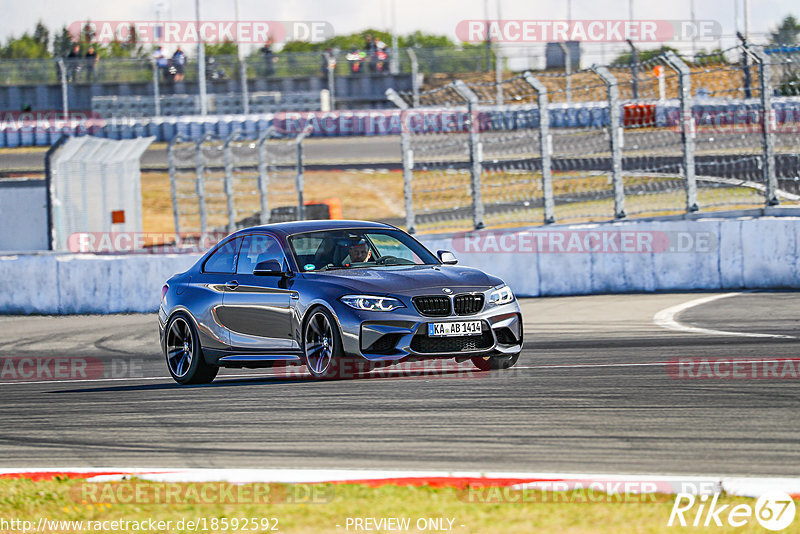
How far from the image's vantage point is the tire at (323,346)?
9.30 metres

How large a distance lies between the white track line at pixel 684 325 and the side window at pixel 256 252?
14.3 feet

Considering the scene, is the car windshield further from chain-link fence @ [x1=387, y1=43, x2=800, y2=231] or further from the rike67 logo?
chain-link fence @ [x1=387, y1=43, x2=800, y2=231]

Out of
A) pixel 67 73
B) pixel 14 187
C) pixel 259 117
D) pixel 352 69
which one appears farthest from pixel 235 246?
pixel 352 69

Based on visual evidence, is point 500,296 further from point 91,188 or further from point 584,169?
point 91,188

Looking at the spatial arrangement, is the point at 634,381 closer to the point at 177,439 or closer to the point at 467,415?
the point at 467,415

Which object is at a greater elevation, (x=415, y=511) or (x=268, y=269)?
(x=268, y=269)

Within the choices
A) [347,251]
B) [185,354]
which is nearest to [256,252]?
[347,251]

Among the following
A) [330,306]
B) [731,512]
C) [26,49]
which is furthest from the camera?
[26,49]

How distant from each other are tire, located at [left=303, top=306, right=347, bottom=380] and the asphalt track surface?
0.12 metres

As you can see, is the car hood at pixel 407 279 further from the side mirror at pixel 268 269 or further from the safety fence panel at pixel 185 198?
the safety fence panel at pixel 185 198

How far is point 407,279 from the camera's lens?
943cm

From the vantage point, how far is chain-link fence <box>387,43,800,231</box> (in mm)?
15859

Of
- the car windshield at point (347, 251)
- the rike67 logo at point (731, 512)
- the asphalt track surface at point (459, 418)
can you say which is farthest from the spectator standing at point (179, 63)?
the rike67 logo at point (731, 512)

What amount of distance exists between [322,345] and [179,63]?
40829mm
